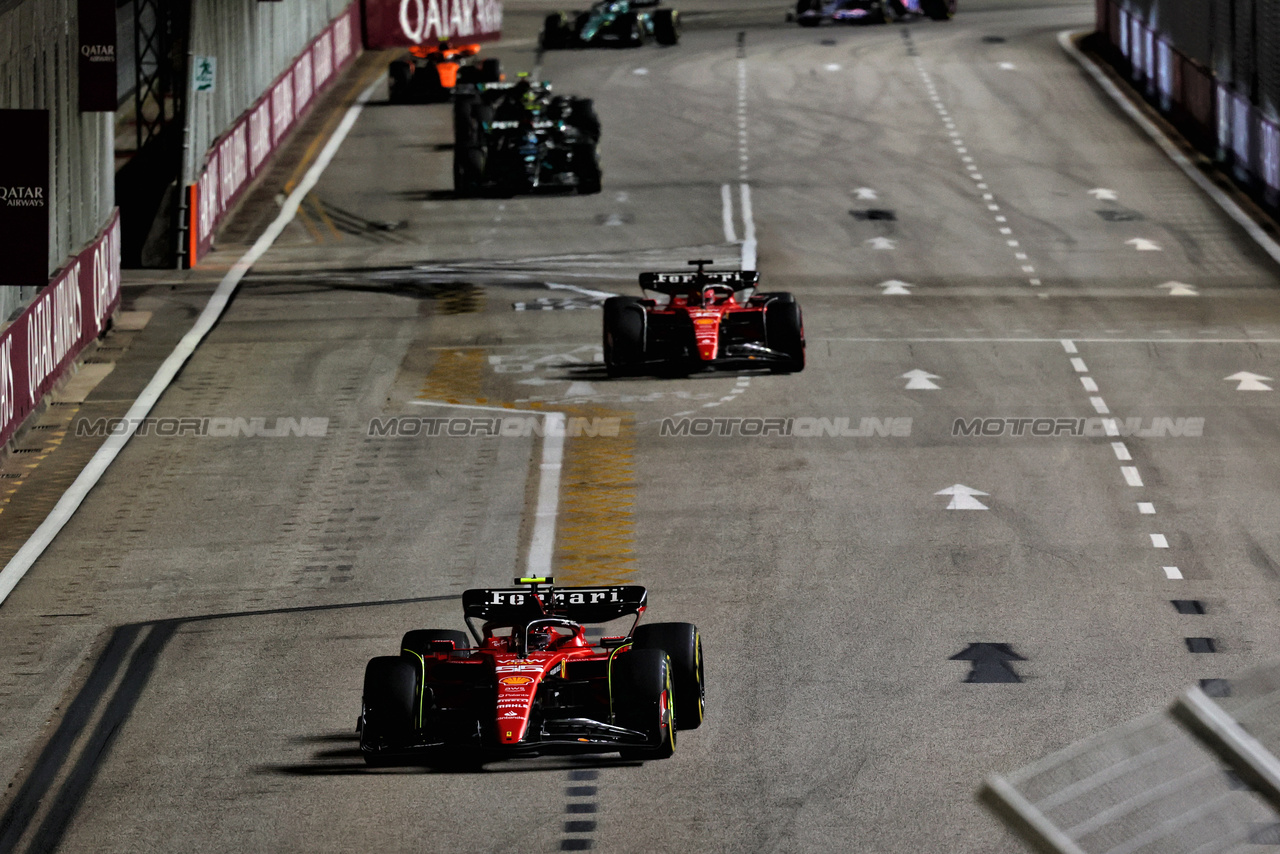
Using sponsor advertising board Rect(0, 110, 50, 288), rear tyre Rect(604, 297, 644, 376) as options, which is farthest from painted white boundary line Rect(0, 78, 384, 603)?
rear tyre Rect(604, 297, 644, 376)

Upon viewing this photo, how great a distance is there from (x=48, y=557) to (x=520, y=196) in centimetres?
2200

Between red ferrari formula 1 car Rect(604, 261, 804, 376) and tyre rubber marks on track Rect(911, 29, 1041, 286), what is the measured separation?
24.6 feet

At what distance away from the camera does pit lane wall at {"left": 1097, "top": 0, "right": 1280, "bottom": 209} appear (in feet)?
124

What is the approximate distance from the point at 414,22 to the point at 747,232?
80.0 feet

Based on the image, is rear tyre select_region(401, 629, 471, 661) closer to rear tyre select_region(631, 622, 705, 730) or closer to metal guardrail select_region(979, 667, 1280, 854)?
rear tyre select_region(631, 622, 705, 730)

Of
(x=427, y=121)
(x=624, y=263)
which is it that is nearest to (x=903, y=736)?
(x=624, y=263)

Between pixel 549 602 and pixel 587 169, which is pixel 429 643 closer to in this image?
pixel 549 602

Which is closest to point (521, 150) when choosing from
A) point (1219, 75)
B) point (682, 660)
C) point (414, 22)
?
point (1219, 75)

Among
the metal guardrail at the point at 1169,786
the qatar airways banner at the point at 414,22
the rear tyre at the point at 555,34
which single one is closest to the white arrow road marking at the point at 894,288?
the metal guardrail at the point at 1169,786

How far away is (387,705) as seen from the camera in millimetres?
13109

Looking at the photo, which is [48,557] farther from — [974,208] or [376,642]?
[974,208]

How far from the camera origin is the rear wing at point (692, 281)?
84.4 ft

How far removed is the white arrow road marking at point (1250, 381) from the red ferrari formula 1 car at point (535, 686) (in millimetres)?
13343

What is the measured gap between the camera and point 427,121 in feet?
158
